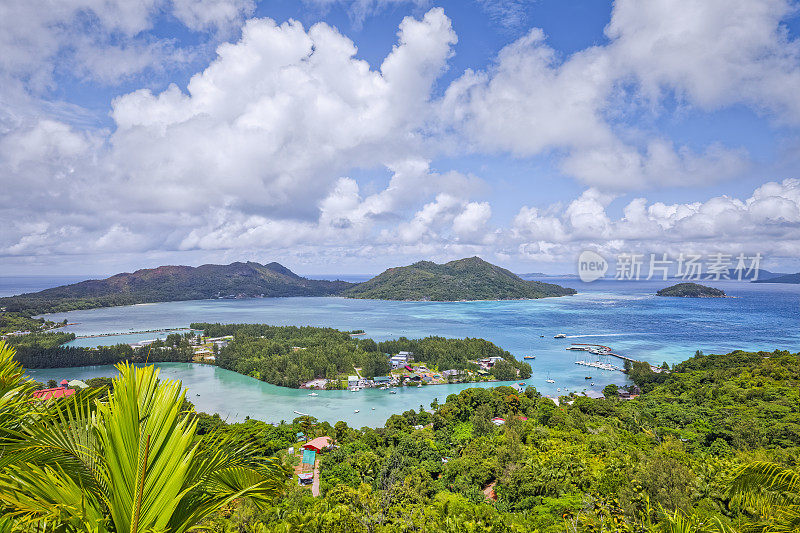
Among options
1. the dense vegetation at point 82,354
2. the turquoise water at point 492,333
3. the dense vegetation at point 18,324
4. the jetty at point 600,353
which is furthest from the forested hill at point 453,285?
the dense vegetation at point 18,324

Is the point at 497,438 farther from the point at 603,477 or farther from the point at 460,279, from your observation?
the point at 460,279

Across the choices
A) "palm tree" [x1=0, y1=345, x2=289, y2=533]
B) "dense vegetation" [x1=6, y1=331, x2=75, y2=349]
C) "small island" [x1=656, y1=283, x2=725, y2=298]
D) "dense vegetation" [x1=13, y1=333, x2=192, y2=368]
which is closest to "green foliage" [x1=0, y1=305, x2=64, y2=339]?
"dense vegetation" [x1=6, y1=331, x2=75, y2=349]

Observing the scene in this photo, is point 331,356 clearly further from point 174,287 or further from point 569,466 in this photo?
point 174,287

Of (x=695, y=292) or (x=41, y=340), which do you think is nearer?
(x=41, y=340)

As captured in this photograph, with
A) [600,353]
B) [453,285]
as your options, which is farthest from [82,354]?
[453,285]

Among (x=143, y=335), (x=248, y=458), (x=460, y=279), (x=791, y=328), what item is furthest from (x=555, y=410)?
(x=460, y=279)

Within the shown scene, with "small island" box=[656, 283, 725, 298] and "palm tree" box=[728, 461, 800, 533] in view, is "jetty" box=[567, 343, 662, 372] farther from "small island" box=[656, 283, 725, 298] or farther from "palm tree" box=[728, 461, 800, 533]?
"small island" box=[656, 283, 725, 298]
